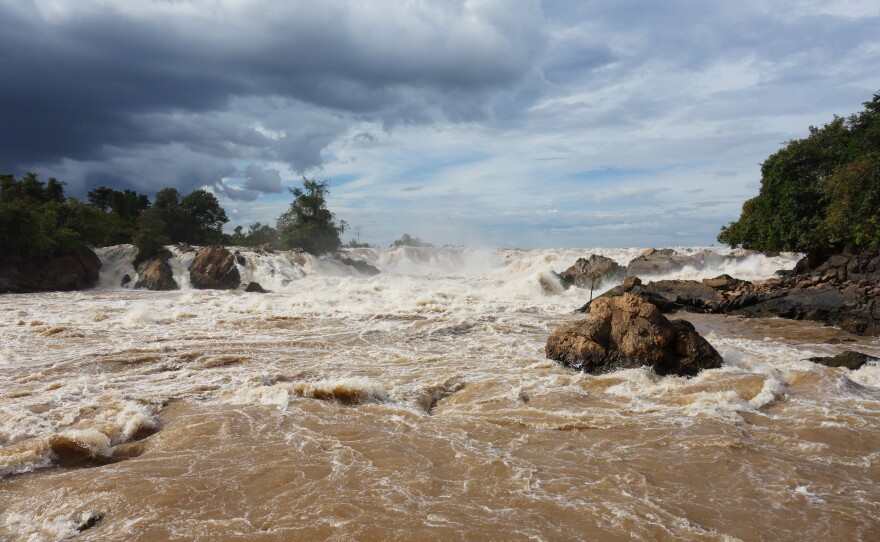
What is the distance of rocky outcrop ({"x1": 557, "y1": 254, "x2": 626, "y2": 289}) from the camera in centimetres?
2530

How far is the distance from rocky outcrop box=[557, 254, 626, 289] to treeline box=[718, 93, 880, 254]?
6913 mm

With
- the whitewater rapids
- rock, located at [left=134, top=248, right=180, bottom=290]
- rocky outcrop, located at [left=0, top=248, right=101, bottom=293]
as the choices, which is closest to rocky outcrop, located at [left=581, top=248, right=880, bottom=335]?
the whitewater rapids

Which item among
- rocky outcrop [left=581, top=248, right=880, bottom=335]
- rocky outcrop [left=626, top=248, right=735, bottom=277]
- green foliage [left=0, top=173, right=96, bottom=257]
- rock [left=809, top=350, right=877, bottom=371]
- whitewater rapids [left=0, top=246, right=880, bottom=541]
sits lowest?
whitewater rapids [left=0, top=246, right=880, bottom=541]

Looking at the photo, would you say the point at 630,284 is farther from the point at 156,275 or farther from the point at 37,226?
the point at 37,226

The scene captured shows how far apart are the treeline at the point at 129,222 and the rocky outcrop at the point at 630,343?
27045 millimetres

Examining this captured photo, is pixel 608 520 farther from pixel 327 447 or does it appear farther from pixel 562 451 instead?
pixel 327 447

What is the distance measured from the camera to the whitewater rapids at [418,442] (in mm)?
4324

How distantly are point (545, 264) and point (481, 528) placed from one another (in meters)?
28.8

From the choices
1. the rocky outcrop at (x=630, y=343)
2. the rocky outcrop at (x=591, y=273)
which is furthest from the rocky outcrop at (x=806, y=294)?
the rocky outcrop at (x=630, y=343)

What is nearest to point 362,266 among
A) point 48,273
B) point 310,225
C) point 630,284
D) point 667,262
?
point 310,225

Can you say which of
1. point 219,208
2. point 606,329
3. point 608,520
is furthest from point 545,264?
point 608,520

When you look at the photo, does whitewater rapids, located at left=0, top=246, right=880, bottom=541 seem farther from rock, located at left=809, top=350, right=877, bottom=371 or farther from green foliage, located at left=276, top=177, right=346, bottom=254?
green foliage, located at left=276, top=177, right=346, bottom=254

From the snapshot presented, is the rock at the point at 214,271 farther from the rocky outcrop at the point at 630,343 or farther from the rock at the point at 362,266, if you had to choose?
the rocky outcrop at the point at 630,343

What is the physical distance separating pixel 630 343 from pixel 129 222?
41999 millimetres
